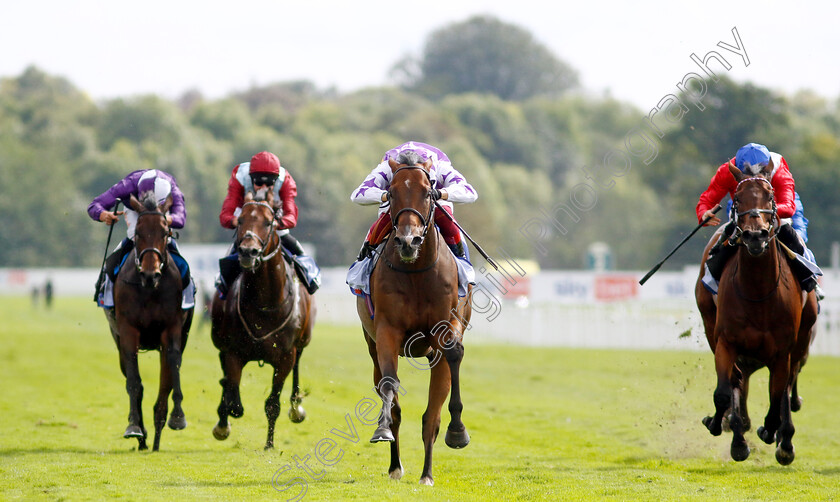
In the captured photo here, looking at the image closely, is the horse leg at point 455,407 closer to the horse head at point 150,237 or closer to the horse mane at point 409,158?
the horse mane at point 409,158

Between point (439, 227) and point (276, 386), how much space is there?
2.56 m

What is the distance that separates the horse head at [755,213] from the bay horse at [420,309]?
2.10m

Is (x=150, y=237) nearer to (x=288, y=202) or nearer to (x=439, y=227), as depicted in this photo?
(x=288, y=202)

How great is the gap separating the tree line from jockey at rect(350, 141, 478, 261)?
101ft

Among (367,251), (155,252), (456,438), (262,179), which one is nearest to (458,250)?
(367,251)

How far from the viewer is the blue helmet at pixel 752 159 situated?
25.3 ft

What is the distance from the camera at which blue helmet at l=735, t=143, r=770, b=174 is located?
773 cm

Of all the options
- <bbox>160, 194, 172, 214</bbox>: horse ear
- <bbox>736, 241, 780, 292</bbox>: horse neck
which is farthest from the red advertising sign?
<bbox>736, 241, 780, 292</bbox>: horse neck

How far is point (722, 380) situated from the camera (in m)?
7.74

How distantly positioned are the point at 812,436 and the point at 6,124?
62.4 meters

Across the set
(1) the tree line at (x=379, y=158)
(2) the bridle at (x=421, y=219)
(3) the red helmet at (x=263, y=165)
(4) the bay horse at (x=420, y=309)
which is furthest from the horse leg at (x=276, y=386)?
(1) the tree line at (x=379, y=158)

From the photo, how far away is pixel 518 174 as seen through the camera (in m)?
69.9

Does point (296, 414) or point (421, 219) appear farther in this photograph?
point (296, 414)

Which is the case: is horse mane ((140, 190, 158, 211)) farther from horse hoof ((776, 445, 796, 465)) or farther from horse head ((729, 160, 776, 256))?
horse hoof ((776, 445, 796, 465))
